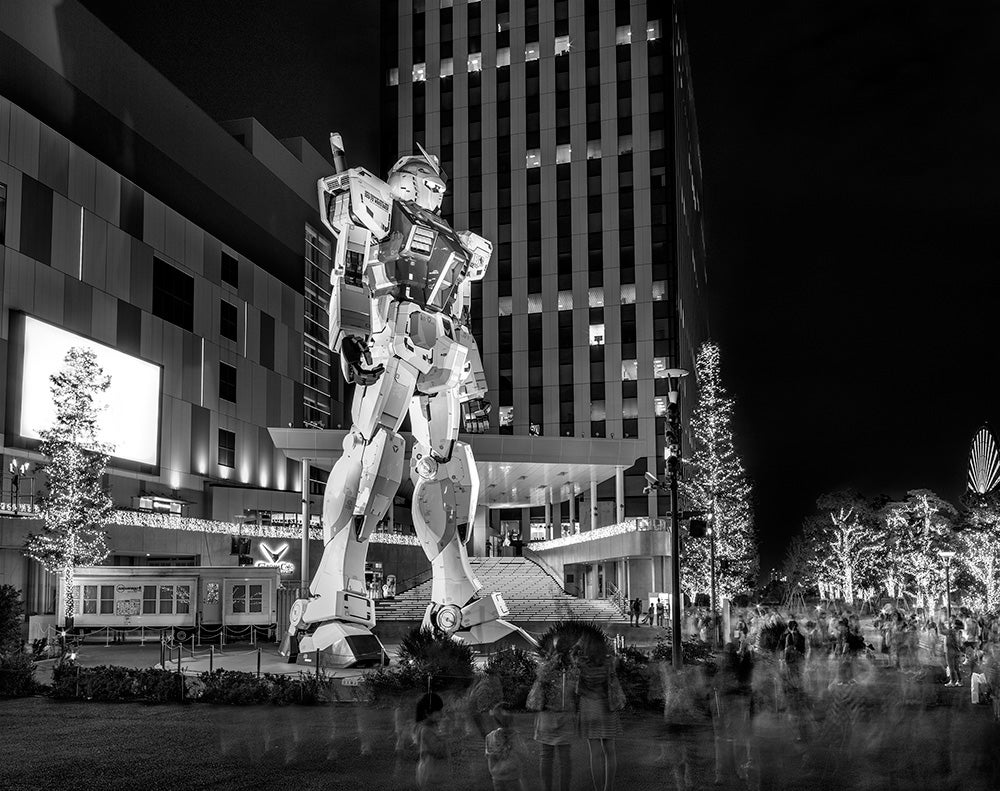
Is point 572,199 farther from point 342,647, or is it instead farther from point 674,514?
point 342,647

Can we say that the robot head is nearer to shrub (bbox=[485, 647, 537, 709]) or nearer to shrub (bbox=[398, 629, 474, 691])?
shrub (bbox=[398, 629, 474, 691])

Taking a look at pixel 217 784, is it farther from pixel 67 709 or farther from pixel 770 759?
pixel 67 709

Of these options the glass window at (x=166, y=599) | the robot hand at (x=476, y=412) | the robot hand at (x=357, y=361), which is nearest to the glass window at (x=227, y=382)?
the glass window at (x=166, y=599)

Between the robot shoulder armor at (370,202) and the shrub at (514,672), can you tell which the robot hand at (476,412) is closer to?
the robot shoulder armor at (370,202)

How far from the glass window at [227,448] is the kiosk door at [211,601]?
24.2m

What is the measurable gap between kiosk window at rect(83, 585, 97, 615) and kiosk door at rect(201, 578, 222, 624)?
3728 mm

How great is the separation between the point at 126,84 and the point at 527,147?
42.7 m

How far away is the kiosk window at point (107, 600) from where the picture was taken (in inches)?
1394

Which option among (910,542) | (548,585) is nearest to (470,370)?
(548,585)

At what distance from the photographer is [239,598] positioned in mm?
36375

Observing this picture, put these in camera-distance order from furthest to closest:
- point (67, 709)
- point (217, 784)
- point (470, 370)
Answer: point (470, 370), point (67, 709), point (217, 784)

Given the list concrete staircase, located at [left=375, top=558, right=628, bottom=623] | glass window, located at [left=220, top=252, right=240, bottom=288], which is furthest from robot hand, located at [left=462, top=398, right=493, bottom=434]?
glass window, located at [left=220, top=252, right=240, bottom=288]

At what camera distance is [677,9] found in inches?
3671

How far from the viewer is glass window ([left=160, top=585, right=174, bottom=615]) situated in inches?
1403
